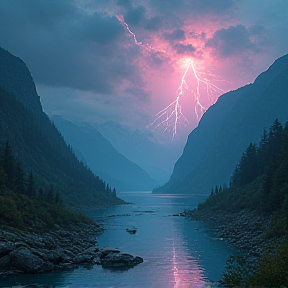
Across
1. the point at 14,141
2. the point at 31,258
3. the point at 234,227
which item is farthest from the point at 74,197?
the point at 31,258

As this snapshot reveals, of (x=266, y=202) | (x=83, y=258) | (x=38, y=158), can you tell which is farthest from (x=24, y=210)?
(x=38, y=158)

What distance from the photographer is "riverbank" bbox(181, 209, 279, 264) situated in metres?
47.5

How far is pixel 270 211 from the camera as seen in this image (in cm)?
6369

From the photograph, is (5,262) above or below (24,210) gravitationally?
below

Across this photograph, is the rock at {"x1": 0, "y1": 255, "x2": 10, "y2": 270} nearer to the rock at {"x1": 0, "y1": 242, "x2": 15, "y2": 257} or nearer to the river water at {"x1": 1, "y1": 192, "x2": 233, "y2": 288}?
the rock at {"x1": 0, "y1": 242, "x2": 15, "y2": 257}

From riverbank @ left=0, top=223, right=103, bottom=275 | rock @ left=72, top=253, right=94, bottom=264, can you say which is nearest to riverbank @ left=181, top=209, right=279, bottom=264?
rock @ left=72, top=253, right=94, bottom=264

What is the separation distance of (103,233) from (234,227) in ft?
82.4

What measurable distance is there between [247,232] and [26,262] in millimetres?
37340

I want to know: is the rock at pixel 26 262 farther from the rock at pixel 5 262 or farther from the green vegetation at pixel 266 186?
the green vegetation at pixel 266 186

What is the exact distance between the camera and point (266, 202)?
218 ft

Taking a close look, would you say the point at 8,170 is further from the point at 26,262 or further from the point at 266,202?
the point at 266,202

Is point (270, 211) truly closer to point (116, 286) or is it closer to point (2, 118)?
point (116, 286)

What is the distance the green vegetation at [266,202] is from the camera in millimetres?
23500

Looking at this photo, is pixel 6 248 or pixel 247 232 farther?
pixel 247 232
